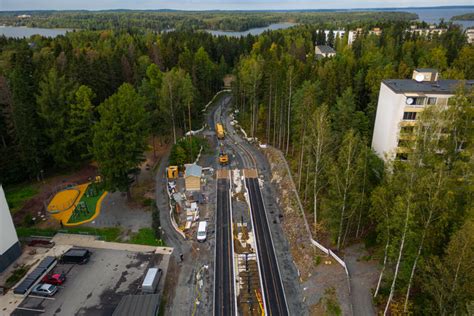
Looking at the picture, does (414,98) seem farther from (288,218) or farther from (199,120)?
(199,120)

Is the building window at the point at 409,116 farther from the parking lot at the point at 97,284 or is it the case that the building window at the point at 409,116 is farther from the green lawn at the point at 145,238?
the parking lot at the point at 97,284

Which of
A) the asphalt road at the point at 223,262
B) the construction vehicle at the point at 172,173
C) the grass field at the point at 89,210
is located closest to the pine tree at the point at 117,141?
the grass field at the point at 89,210

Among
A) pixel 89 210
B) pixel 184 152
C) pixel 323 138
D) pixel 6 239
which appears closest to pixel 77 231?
pixel 89 210

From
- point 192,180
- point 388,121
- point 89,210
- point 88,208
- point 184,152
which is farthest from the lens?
point 184,152

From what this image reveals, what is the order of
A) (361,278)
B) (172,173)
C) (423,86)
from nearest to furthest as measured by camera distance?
(361,278)
(423,86)
(172,173)

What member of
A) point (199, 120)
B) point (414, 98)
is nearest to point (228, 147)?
point (199, 120)

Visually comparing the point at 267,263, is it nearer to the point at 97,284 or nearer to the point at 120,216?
the point at 97,284
